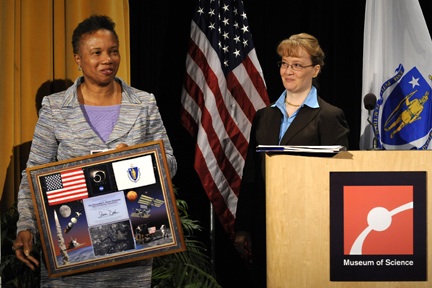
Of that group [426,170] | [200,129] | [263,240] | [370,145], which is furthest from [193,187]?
[426,170]

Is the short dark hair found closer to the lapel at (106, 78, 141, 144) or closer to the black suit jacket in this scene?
the lapel at (106, 78, 141, 144)

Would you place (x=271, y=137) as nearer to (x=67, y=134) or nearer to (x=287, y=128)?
(x=287, y=128)

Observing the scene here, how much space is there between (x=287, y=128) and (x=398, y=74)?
57.2 inches

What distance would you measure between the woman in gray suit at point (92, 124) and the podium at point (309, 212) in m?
0.52

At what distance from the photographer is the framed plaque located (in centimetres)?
275

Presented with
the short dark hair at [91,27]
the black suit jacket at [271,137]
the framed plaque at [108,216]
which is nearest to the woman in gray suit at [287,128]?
the black suit jacket at [271,137]

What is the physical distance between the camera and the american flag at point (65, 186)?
273 centimetres

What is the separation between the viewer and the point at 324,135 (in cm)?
350

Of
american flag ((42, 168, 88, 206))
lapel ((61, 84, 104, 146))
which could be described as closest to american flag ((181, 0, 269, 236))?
lapel ((61, 84, 104, 146))

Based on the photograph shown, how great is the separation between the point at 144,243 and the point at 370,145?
7.53ft

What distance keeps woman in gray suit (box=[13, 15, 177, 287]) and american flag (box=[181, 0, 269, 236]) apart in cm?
173

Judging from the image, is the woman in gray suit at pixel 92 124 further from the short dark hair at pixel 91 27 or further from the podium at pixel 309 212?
the podium at pixel 309 212

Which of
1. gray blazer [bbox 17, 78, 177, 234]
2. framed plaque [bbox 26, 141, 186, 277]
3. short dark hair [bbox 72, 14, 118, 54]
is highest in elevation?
short dark hair [bbox 72, 14, 118, 54]

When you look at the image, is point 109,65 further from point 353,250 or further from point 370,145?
point 370,145
